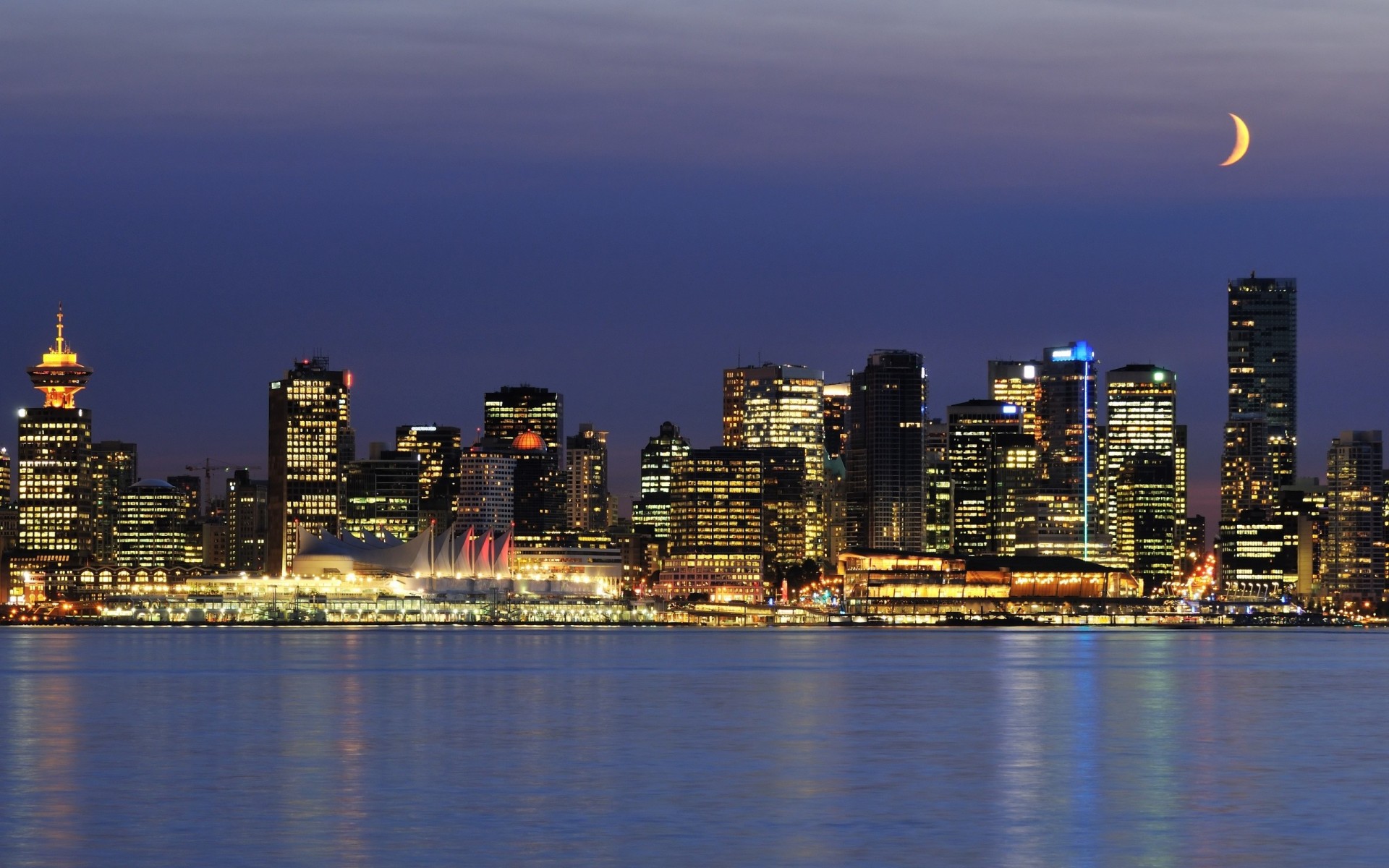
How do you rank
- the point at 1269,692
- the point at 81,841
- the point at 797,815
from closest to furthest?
the point at 81,841
the point at 797,815
the point at 1269,692

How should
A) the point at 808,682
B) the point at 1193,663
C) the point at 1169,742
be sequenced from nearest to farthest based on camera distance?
the point at 1169,742 < the point at 808,682 < the point at 1193,663

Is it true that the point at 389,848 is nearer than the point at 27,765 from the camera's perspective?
Yes

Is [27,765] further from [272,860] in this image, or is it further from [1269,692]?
[1269,692]

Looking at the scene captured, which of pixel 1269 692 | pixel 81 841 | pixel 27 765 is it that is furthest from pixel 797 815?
pixel 1269 692

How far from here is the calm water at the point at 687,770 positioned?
138 ft

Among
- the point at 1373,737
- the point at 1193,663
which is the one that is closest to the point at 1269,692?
the point at 1373,737

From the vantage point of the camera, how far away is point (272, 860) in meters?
39.8

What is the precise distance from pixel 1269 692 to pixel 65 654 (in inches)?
3526

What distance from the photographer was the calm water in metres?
42.2

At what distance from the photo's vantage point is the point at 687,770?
5744cm

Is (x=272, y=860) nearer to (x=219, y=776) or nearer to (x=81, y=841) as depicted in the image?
(x=81, y=841)

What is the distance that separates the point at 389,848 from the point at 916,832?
10.6 meters

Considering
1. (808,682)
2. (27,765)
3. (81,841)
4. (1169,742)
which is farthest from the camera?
(808,682)

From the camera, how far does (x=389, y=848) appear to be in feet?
136
